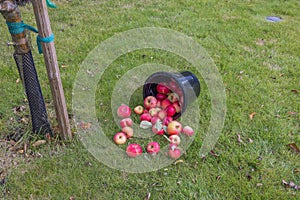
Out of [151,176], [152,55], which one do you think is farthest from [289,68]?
[151,176]

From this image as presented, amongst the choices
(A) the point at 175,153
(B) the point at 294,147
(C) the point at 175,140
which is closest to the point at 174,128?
(C) the point at 175,140

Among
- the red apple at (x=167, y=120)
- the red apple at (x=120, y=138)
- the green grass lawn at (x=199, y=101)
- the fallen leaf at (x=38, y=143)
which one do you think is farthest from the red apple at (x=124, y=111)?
the fallen leaf at (x=38, y=143)

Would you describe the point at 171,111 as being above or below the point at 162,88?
below

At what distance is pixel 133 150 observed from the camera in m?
2.35

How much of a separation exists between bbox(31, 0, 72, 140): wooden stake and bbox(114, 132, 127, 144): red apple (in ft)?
1.27

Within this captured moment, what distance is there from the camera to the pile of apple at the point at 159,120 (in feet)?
7.85

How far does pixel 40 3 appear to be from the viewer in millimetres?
1777

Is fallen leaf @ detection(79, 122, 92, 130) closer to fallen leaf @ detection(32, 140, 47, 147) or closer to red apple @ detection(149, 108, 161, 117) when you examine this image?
fallen leaf @ detection(32, 140, 47, 147)

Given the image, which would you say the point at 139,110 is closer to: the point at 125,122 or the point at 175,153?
the point at 125,122

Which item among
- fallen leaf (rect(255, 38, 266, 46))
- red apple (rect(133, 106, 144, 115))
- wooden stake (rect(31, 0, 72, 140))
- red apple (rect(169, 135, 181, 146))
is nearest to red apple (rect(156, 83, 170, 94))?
red apple (rect(133, 106, 144, 115))

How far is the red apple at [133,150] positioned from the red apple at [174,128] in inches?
13.0

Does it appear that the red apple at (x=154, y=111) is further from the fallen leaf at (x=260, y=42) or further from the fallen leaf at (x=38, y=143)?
the fallen leaf at (x=260, y=42)

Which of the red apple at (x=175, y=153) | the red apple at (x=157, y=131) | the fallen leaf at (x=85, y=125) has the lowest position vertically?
the red apple at (x=175, y=153)

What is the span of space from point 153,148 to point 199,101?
84cm
